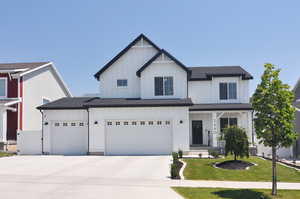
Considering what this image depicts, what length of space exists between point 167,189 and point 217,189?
1942 mm

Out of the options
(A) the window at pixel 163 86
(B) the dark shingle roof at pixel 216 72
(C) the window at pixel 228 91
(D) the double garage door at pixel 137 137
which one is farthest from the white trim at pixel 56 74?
(C) the window at pixel 228 91

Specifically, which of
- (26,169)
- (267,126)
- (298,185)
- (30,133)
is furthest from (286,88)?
(30,133)

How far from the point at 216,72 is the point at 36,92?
64.0 feet

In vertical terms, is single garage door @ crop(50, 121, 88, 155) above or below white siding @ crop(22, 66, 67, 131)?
below

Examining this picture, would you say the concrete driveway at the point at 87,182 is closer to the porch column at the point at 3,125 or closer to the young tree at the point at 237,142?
the young tree at the point at 237,142

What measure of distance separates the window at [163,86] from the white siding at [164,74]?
269 mm

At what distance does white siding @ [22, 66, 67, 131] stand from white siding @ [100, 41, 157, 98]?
869 cm

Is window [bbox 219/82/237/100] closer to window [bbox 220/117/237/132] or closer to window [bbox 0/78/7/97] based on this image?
window [bbox 220/117/237/132]

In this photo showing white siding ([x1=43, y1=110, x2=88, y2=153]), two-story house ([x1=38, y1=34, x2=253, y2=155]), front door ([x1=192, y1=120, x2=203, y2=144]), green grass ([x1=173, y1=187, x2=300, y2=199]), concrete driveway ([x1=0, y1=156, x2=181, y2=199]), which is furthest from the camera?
front door ([x1=192, y1=120, x2=203, y2=144])

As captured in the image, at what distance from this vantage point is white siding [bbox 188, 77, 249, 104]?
24766 millimetres

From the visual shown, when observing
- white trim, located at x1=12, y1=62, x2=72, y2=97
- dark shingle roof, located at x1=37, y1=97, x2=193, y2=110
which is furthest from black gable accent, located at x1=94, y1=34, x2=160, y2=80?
white trim, located at x1=12, y1=62, x2=72, y2=97

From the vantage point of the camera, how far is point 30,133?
2127 cm

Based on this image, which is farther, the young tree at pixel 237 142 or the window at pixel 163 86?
the window at pixel 163 86

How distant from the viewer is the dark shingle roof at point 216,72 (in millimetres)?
24844
